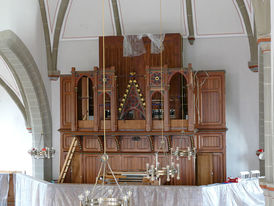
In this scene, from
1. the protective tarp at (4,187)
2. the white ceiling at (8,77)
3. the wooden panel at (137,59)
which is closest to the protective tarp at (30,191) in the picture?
the protective tarp at (4,187)

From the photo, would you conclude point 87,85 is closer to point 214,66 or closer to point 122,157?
point 122,157

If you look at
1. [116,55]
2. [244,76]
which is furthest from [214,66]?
[116,55]

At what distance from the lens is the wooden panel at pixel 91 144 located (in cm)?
1531

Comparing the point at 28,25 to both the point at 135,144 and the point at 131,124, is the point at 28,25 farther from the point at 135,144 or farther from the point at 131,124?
the point at 135,144

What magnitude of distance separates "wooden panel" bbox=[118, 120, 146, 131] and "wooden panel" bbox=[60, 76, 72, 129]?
85.0 inches

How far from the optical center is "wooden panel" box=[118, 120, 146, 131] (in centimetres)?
1441

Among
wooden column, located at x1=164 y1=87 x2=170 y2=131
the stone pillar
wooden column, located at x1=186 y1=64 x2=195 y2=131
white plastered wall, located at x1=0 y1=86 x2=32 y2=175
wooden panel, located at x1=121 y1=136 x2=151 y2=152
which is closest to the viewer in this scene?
the stone pillar

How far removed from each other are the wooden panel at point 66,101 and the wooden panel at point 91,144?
87 centimetres

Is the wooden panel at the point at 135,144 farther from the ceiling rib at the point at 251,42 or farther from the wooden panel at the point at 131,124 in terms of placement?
the ceiling rib at the point at 251,42

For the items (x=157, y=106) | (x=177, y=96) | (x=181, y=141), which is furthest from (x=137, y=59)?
(x=181, y=141)

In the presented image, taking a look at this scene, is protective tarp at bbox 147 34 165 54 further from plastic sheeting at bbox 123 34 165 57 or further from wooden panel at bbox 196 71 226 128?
wooden panel at bbox 196 71 226 128

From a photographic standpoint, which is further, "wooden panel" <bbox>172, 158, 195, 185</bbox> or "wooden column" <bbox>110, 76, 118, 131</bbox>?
"wooden panel" <bbox>172, 158, 195, 185</bbox>

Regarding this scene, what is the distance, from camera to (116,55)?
15.4 metres

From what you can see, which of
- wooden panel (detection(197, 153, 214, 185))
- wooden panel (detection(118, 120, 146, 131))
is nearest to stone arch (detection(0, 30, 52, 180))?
wooden panel (detection(118, 120, 146, 131))
